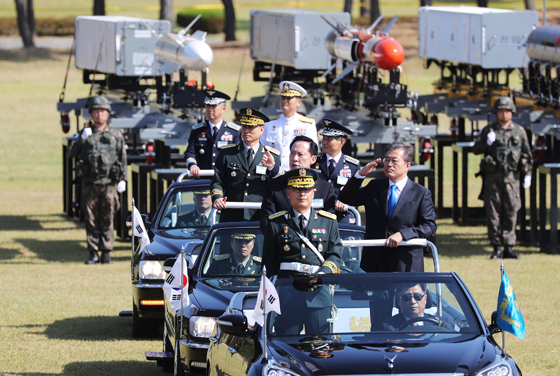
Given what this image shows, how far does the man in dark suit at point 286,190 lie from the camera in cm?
812

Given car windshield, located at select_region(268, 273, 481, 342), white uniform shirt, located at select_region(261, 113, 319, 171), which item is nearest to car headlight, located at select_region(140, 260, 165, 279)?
white uniform shirt, located at select_region(261, 113, 319, 171)

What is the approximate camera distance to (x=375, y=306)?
662 centimetres

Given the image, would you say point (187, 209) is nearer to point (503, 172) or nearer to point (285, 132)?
point (285, 132)

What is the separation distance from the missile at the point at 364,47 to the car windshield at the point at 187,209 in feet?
25.4

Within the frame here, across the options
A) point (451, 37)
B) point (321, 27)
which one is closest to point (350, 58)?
point (321, 27)

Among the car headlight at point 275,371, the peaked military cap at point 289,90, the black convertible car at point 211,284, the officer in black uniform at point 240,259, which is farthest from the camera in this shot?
the peaked military cap at point 289,90

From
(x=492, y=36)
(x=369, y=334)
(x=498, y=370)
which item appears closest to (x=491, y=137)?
(x=492, y=36)

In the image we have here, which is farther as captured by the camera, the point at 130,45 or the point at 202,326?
the point at 130,45

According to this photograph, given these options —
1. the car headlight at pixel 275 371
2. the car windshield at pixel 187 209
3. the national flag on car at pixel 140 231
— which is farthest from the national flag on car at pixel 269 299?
the car windshield at pixel 187 209

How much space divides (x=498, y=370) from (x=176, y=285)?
290 centimetres

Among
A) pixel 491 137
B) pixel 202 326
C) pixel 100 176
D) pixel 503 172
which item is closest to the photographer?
pixel 202 326

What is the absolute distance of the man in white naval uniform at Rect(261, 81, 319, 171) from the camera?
11445 mm

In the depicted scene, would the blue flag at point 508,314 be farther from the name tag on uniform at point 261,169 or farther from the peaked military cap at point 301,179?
the name tag on uniform at point 261,169

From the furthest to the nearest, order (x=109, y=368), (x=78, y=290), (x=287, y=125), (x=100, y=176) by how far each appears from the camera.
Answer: (x=100, y=176)
(x=78, y=290)
(x=287, y=125)
(x=109, y=368)
